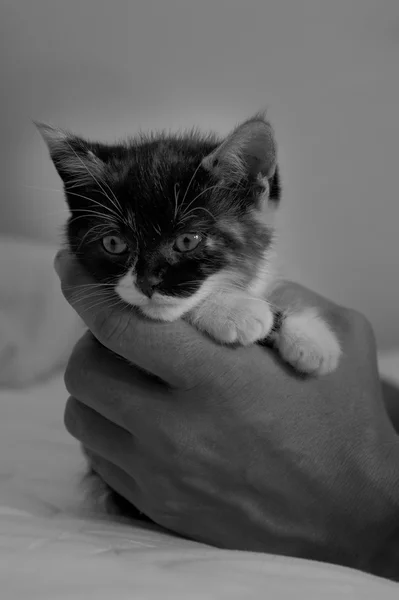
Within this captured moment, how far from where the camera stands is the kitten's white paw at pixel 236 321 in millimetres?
1072

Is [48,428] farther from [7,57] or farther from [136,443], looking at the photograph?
[7,57]

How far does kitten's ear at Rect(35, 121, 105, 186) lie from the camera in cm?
116

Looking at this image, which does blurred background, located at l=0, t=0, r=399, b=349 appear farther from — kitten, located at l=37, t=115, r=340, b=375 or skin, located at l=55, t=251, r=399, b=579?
skin, located at l=55, t=251, r=399, b=579

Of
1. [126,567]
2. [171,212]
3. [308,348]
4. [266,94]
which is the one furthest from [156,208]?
[266,94]

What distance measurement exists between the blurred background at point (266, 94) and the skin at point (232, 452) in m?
1.11

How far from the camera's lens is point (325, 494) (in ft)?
3.52

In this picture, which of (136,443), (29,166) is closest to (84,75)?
(29,166)

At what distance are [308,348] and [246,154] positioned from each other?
41 cm

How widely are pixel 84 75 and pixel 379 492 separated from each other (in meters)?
1.81

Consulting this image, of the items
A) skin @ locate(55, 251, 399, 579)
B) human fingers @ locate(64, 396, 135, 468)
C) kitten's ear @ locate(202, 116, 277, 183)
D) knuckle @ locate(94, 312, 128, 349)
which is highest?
kitten's ear @ locate(202, 116, 277, 183)

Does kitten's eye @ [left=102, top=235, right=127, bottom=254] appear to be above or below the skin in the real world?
above

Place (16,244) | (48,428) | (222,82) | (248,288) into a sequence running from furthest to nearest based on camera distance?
(16,244) < (222,82) < (48,428) < (248,288)

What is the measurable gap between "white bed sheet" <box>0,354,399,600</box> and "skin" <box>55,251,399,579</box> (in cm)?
10

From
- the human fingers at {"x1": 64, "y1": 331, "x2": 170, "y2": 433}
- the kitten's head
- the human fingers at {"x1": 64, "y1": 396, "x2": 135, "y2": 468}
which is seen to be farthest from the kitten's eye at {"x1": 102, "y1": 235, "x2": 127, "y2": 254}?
the human fingers at {"x1": 64, "y1": 396, "x2": 135, "y2": 468}
